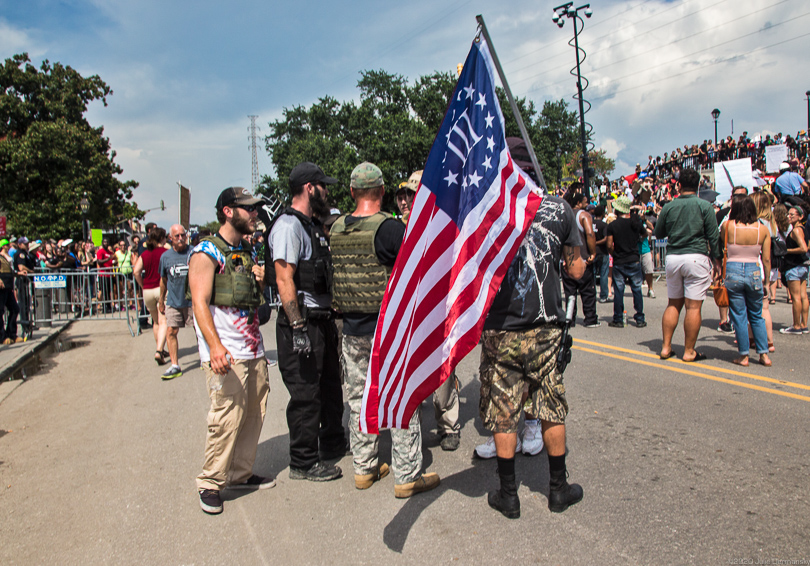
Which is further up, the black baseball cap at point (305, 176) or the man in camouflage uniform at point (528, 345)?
the black baseball cap at point (305, 176)

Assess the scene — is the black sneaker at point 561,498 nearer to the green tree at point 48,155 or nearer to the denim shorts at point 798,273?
the denim shorts at point 798,273

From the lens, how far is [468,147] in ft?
9.78

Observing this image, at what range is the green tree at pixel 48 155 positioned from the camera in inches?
1255

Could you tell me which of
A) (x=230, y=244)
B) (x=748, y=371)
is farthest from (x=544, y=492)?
(x=748, y=371)

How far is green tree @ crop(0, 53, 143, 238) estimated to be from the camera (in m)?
31.9

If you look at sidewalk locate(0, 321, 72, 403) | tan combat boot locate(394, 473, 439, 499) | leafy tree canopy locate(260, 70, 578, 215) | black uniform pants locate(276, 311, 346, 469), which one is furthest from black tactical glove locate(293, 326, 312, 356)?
leafy tree canopy locate(260, 70, 578, 215)

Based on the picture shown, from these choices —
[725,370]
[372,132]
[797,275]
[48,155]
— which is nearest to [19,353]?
[725,370]

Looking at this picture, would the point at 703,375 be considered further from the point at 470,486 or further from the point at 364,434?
the point at 364,434

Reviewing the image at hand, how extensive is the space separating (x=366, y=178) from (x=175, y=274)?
192 inches

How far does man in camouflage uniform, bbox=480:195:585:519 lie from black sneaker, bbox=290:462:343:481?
1.31 metres

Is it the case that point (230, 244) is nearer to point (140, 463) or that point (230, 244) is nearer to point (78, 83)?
point (140, 463)

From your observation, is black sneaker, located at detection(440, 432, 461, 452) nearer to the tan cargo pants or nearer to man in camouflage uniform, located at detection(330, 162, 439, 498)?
man in camouflage uniform, located at detection(330, 162, 439, 498)

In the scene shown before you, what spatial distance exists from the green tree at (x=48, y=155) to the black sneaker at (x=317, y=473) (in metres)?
33.4

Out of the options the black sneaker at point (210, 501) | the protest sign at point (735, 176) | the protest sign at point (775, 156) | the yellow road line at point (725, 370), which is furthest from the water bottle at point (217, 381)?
the protest sign at point (775, 156)
